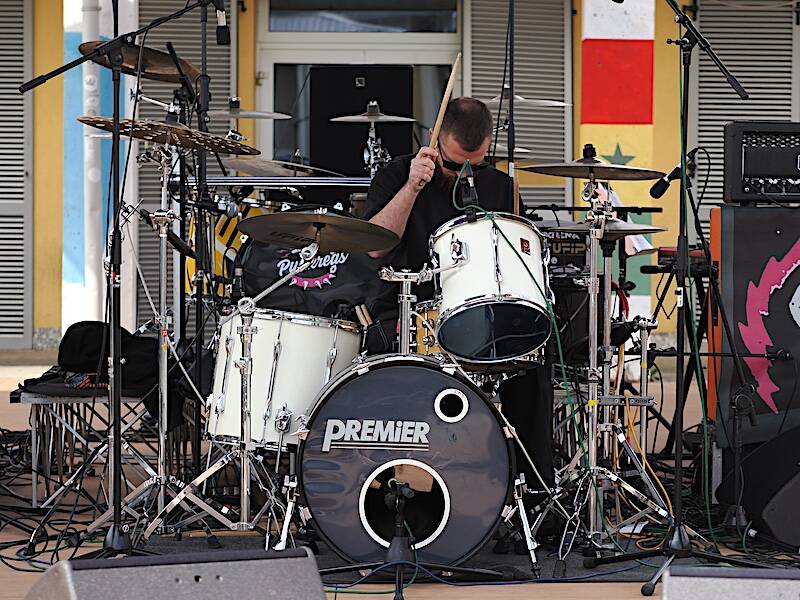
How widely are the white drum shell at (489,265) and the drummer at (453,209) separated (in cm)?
33

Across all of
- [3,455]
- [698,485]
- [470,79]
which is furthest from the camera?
[470,79]

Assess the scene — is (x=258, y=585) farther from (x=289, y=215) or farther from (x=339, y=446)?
(x=289, y=215)

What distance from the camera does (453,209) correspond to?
13.5 feet

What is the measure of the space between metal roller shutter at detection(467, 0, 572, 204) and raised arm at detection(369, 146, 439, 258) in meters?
4.73

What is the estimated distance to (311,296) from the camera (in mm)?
4855

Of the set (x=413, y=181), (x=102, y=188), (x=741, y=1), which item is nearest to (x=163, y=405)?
(x=413, y=181)

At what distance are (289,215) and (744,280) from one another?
167 centimetres

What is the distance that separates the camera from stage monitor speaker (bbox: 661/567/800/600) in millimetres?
1927

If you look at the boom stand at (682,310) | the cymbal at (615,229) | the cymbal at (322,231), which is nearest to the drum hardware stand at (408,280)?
the cymbal at (322,231)

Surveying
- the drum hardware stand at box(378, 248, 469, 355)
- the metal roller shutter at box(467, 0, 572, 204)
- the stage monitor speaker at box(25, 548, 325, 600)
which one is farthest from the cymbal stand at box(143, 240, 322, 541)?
the metal roller shutter at box(467, 0, 572, 204)

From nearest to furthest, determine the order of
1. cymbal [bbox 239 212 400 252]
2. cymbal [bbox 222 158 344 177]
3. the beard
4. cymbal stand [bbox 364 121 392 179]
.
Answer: cymbal [bbox 239 212 400 252] → the beard → cymbal [bbox 222 158 344 177] → cymbal stand [bbox 364 121 392 179]

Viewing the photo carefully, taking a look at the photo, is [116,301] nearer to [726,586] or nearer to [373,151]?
[726,586]

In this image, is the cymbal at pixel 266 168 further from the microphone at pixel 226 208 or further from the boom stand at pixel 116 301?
the boom stand at pixel 116 301

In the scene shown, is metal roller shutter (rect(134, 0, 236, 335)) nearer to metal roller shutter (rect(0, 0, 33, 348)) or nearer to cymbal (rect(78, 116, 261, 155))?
metal roller shutter (rect(0, 0, 33, 348))
